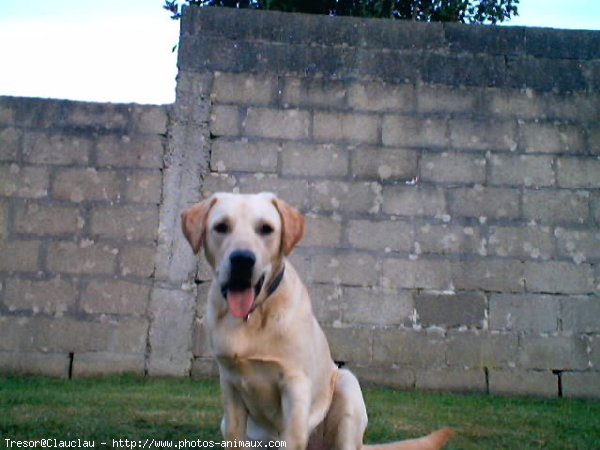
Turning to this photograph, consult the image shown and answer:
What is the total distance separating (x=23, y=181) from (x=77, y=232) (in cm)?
59

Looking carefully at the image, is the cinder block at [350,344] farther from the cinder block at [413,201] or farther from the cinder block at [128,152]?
the cinder block at [128,152]

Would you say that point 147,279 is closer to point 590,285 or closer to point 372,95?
point 372,95

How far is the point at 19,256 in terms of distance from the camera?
526 cm

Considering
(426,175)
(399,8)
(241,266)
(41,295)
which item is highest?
(399,8)

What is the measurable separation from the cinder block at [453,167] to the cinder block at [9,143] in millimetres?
3192

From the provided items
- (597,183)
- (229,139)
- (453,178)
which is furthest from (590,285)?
(229,139)

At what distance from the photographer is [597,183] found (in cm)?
546

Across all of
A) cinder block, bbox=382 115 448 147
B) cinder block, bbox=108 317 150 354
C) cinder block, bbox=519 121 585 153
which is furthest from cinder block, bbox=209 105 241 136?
cinder block, bbox=519 121 585 153

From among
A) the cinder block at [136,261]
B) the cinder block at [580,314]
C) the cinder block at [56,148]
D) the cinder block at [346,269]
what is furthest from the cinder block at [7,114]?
the cinder block at [580,314]

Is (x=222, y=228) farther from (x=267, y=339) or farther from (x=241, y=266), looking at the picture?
(x=267, y=339)

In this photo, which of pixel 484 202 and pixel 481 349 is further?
pixel 484 202

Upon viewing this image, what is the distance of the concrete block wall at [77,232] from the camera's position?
5.20m

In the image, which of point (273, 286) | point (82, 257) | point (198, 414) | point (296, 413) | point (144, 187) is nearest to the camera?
point (296, 413)

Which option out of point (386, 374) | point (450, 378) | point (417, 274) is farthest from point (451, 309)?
point (386, 374)
